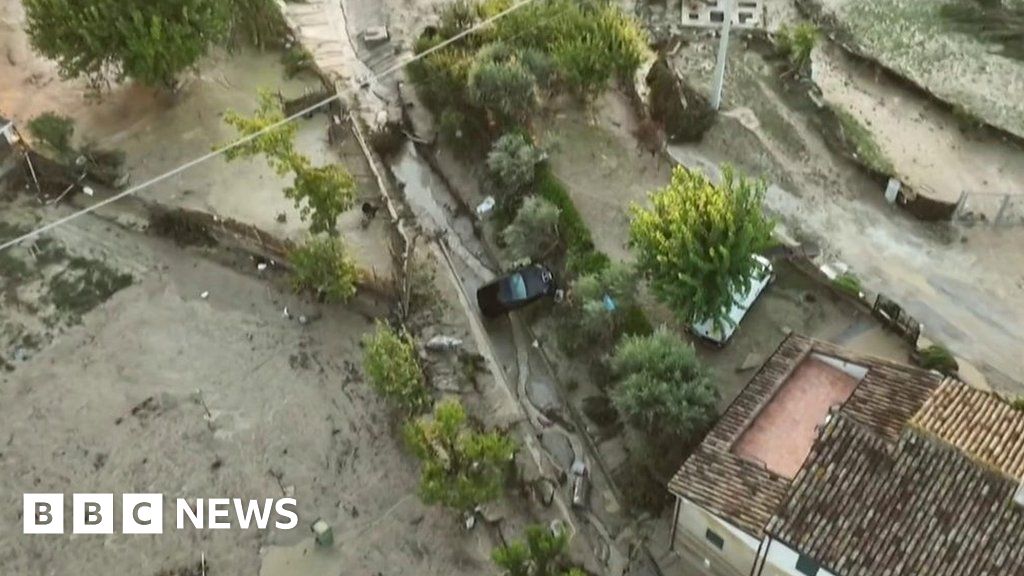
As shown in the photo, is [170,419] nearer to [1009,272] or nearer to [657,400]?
[657,400]

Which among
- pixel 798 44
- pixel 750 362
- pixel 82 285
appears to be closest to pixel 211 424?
pixel 82 285

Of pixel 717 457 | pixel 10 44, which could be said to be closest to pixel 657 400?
pixel 717 457

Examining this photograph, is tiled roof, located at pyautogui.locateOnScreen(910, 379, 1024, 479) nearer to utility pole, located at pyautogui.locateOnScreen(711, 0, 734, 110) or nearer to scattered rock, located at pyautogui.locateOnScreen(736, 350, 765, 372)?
scattered rock, located at pyautogui.locateOnScreen(736, 350, 765, 372)

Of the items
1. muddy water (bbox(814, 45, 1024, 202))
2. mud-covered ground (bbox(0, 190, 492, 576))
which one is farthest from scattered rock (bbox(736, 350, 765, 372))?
muddy water (bbox(814, 45, 1024, 202))

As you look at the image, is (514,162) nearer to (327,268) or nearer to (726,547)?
(327,268)

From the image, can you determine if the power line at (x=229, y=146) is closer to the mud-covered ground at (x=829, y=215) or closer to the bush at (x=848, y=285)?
the mud-covered ground at (x=829, y=215)

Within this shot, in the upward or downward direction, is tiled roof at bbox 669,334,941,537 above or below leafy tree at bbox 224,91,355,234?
below
